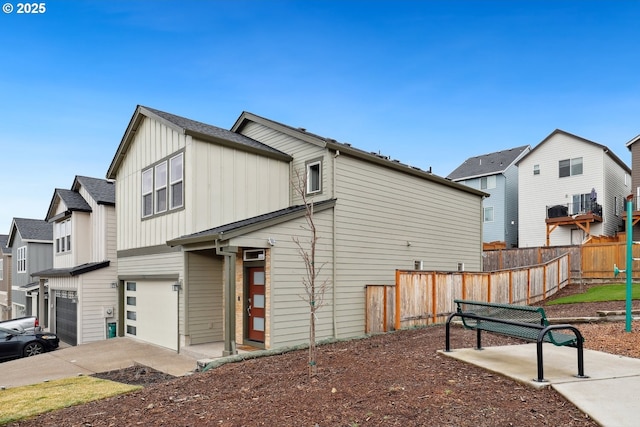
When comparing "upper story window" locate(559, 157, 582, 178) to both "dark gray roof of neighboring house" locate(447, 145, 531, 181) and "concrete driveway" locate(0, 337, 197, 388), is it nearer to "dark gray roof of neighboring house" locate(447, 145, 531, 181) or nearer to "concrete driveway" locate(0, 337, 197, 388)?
"dark gray roof of neighboring house" locate(447, 145, 531, 181)

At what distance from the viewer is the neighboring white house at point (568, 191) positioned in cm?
2903

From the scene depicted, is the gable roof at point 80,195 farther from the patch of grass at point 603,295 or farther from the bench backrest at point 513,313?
the patch of grass at point 603,295

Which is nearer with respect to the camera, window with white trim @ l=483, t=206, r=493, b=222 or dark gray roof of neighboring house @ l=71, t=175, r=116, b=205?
dark gray roof of neighboring house @ l=71, t=175, r=116, b=205

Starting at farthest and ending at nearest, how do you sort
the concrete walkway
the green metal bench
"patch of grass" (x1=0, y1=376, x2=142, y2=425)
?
"patch of grass" (x1=0, y1=376, x2=142, y2=425) → the green metal bench → the concrete walkway

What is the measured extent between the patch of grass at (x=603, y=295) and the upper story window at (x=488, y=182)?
16.7 metres

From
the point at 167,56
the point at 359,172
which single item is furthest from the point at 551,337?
the point at 167,56

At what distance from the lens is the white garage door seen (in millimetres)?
13133

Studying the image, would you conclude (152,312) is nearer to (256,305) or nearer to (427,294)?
(256,305)

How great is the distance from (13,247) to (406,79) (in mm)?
29531

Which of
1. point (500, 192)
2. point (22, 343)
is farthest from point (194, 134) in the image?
point (500, 192)

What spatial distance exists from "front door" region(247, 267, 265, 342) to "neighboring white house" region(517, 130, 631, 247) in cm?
2490

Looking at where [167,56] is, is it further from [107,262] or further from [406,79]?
[406,79]

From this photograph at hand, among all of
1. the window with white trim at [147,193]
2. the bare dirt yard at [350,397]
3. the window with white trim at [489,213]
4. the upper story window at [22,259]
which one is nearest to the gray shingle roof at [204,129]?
the window with white trim at [147,193]

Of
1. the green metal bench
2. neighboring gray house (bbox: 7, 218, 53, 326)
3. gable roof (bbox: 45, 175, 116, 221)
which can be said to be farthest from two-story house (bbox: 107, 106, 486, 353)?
neighboring gray house (bbox: 7, 218, 53, 326)
